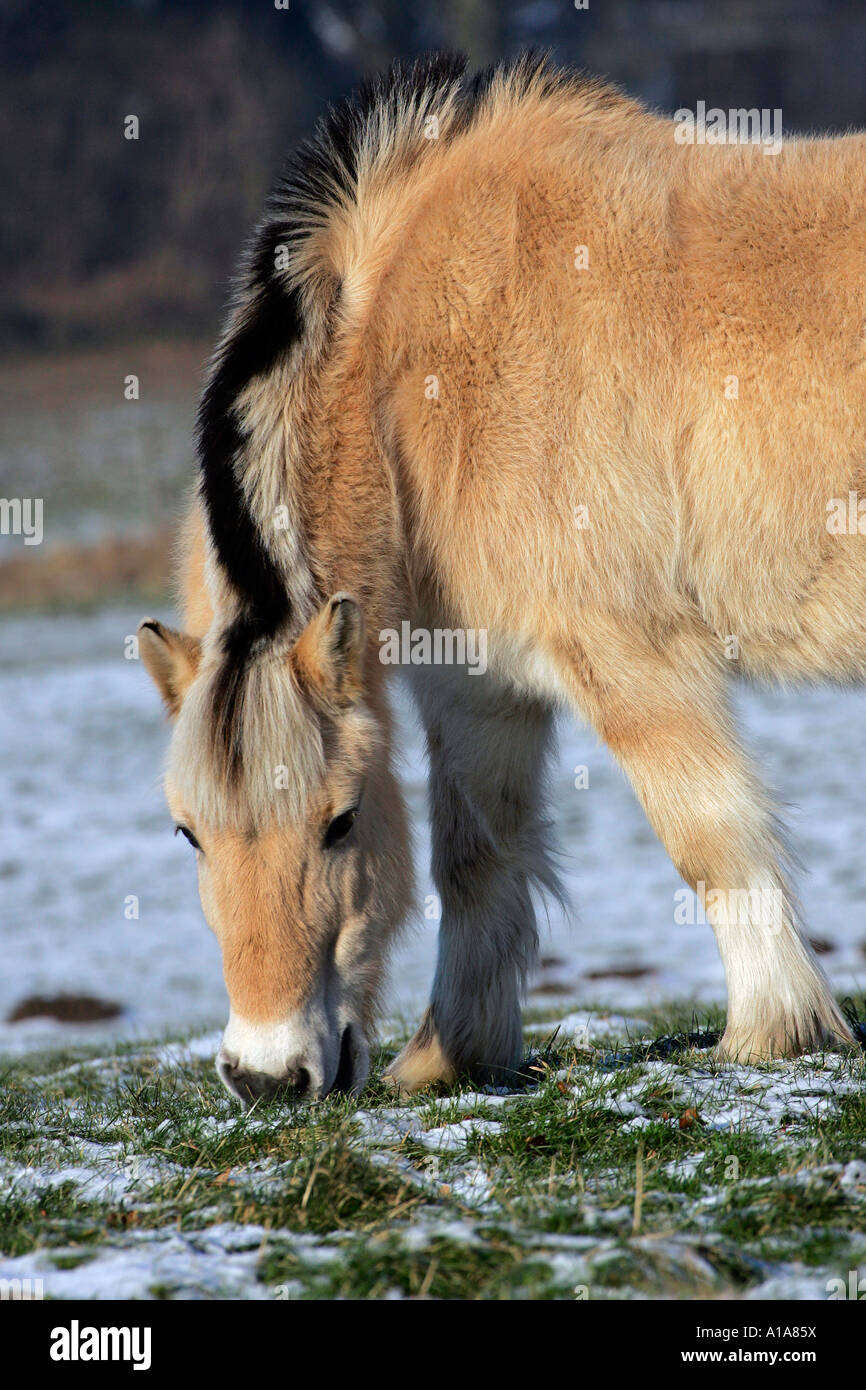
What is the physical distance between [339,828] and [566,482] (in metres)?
1.20

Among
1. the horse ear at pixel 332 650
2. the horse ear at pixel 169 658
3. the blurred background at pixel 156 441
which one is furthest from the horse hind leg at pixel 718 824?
the horse ear at pixel 169 658

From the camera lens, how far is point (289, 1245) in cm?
279

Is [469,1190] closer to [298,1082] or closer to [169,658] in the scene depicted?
[298,1082]

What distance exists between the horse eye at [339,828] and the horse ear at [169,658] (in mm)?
598

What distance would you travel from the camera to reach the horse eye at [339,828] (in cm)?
361

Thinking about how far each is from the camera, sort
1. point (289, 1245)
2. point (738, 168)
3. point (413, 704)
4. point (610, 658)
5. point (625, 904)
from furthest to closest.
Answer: point (625, 904), point (413, 704), point (738, 168), point (610, 658), point (289, 1245)

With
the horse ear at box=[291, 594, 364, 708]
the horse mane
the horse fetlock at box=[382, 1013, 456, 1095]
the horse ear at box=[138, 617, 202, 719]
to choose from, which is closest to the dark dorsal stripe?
the horse mane

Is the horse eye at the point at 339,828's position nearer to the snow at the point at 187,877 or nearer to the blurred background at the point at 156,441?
the snow at the point at 187,877

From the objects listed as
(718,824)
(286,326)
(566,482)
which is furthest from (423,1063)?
(286,326)

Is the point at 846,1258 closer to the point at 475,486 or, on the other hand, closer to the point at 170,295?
the point at 475,486

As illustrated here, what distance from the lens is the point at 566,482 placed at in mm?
3902

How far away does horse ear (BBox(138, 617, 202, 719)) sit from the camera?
149 inches
